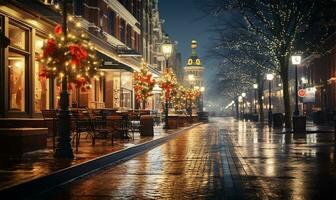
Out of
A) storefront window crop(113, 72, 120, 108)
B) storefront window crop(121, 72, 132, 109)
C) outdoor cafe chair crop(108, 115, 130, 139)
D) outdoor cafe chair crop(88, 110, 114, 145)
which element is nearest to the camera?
outdoor cafe chair crop(88, 110, 114, 145)

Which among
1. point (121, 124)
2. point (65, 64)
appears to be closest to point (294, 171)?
point (65, 64)

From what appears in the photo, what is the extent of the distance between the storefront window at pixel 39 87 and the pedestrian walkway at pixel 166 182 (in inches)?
493

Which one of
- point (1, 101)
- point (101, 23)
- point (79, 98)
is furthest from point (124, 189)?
point (101, 23)

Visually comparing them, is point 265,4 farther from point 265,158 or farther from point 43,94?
point 265,158

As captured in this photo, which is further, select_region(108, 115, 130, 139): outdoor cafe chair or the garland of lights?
the garland of lights

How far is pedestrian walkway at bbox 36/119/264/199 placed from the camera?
974 cm

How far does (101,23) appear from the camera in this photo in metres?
43.1

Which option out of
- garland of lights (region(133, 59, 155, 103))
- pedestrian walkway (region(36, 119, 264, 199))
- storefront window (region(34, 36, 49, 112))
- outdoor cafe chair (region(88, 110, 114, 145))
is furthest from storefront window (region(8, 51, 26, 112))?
garland of lights (region(133, 59, 155, 103))

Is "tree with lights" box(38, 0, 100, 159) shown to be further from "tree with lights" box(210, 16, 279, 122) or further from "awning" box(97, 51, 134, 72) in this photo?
"tree with lights" box(210, 16, 279, 122)

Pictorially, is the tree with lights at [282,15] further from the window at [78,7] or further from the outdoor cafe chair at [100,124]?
the outdoor cafe chair at [100,124]

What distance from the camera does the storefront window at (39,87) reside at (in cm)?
2775

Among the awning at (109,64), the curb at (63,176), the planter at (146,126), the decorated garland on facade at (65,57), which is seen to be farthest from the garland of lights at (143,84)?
the decorated garland on facade at (65,57)

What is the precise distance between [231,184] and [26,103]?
17166 millimetres

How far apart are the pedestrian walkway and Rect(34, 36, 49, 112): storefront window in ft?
41.1
